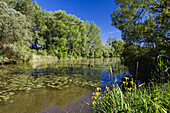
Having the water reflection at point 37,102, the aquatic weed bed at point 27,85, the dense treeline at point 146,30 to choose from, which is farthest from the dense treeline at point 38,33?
the dense treeline at point 146,30

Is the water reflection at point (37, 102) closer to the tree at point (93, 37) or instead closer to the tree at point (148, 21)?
the tree at point (148, 21)

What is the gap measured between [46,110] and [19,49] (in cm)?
1217

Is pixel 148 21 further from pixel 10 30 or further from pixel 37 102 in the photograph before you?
Answer: pixel 10 30

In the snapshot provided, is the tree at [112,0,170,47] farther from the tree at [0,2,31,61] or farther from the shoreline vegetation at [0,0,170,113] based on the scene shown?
the tree at [0,2,31,61]

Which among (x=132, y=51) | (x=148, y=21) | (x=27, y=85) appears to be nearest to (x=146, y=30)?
(x=148, y=21)

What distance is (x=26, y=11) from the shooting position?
2056 centimetres

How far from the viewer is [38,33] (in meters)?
28.5

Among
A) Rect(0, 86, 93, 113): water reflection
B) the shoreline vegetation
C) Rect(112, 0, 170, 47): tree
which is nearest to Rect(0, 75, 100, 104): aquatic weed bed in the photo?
the shoreline vegetation

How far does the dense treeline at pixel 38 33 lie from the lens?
1104 cm

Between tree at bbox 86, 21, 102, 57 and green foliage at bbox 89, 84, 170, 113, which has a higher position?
tree at bbox 86, 21, 102, 57

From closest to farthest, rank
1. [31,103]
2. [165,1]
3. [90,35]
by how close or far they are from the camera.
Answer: [31,103] → [165,1] → [90,35]

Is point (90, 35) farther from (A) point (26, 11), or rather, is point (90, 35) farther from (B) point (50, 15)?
(A) point (26, 11)

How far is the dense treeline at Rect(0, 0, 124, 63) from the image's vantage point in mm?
11039

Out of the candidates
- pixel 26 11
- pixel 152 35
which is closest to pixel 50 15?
pixel 26 11
